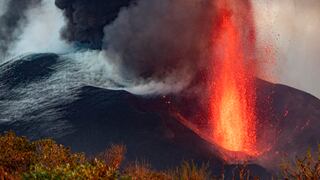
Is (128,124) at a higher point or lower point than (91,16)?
lower

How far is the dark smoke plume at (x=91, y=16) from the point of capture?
10600 cm

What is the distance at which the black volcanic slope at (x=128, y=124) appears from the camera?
66625 mm

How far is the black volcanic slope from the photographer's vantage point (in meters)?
66.6

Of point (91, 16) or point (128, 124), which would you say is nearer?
point (128, 124)

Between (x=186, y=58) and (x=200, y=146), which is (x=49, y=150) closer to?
(x=200, y=146)

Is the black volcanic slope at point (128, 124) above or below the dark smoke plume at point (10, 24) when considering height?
below

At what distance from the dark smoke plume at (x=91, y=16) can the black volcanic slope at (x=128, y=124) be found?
30.5 feet

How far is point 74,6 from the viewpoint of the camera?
11025cm

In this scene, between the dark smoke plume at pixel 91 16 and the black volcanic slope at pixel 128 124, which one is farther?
the dark smoke plume at pixel 91 16

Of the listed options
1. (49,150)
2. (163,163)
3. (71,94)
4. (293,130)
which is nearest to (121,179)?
(49,150)

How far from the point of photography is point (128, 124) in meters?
73.6

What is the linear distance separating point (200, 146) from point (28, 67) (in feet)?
147

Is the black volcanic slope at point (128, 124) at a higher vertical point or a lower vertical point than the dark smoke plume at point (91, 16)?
lower

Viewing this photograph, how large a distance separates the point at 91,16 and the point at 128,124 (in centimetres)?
4042
